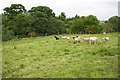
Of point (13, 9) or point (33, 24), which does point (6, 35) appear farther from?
point (13, 9)

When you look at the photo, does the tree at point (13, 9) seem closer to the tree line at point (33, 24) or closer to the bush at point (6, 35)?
the tree line at point (33, 24)

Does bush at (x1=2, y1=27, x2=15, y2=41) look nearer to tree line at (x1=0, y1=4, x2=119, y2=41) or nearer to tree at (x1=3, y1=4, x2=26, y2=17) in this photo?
tree line at (x1=0, y1=4, x2=119, y2=41)

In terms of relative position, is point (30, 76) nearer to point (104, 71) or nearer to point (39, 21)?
point (104, 71)

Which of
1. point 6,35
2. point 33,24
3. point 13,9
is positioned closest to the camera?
point 6,35

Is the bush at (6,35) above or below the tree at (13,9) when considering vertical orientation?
Result: below

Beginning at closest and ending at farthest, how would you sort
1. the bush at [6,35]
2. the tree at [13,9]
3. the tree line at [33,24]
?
1. the bush at [6,35]
2. the tree line at [33,24]
3. the tree at [13,9]

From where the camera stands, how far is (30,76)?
23.7 ft

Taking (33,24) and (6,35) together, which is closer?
(6,35)

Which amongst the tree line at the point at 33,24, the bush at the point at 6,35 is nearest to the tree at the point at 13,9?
the tree line at the point at 33,24

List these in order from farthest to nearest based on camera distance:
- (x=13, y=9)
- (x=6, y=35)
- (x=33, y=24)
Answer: (x=13, y=9), (x=33, y=24), (x=6, y=35)

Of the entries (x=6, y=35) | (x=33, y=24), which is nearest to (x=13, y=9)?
(x=33, y=24)

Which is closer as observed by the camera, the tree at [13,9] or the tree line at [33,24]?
the tree line at [33,24]

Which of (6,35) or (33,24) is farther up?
(33,24)

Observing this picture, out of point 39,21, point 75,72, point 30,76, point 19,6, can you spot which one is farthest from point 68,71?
point 19,6
